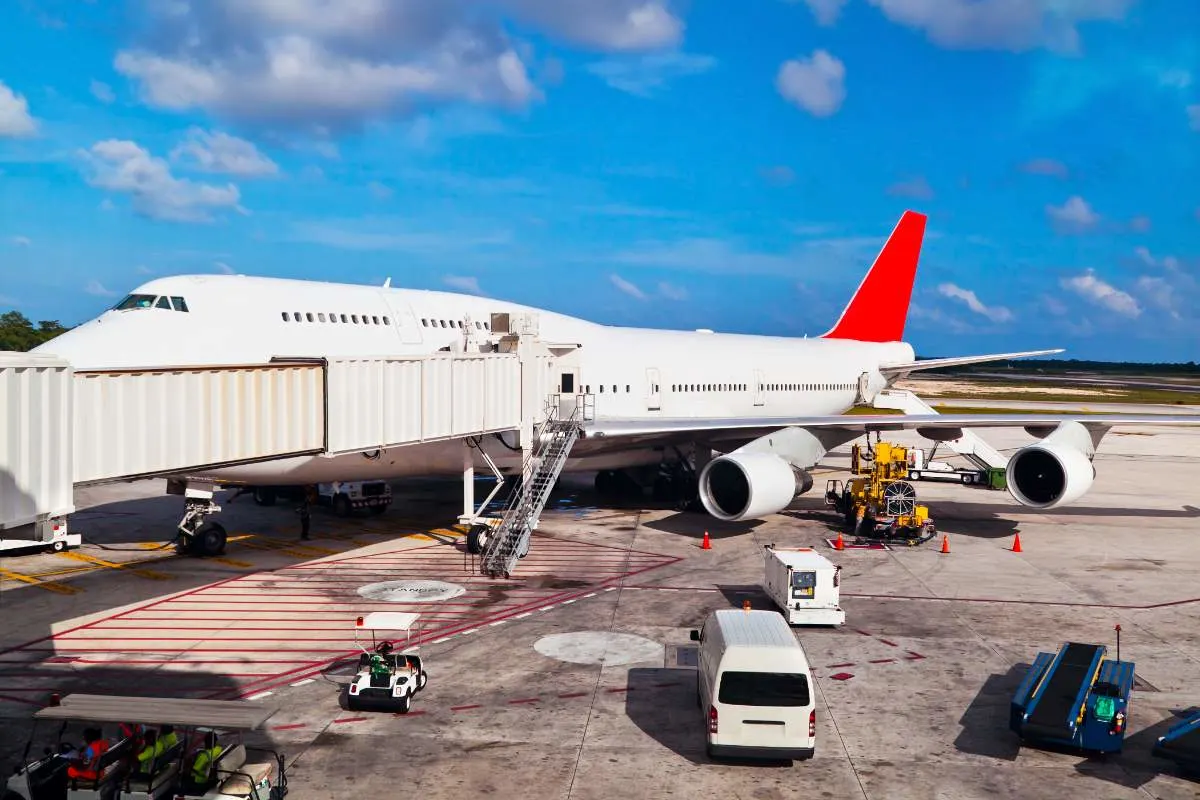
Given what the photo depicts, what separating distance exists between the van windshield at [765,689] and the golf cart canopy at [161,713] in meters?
4.83

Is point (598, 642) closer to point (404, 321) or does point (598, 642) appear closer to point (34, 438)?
point (34, 438)

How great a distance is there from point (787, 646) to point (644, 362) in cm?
1809

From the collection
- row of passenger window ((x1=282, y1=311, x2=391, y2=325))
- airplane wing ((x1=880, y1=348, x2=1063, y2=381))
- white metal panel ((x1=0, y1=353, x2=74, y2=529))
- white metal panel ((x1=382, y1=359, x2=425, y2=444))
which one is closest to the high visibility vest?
white metal panel ((x1=0, y1=353, x2=74, y2=529))

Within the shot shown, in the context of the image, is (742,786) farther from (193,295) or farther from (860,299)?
(860,299)

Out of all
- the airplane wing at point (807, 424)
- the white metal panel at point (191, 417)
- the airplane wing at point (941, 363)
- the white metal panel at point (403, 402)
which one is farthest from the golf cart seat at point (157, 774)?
the airplane wing at point (941, 363)

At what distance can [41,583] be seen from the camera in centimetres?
1908

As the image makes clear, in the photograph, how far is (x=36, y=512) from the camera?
32.6ft

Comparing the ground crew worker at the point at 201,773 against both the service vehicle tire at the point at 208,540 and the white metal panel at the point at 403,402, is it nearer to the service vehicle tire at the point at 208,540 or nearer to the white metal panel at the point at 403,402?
the white metal panel at the point at 403,402

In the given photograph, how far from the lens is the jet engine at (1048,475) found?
23.8m

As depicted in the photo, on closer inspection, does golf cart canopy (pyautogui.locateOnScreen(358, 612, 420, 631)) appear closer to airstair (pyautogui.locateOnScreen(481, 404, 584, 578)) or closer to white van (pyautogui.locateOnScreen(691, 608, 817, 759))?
white van (pyautogui.locateOnScreen(691, 608, 817, 759))

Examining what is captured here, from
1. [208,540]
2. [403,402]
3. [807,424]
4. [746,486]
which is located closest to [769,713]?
[403,402]

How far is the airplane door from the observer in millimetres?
21953

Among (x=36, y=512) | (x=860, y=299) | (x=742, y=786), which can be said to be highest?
(x=860, y=299)

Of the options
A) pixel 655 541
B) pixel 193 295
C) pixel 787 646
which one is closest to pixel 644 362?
pixel 655 541
